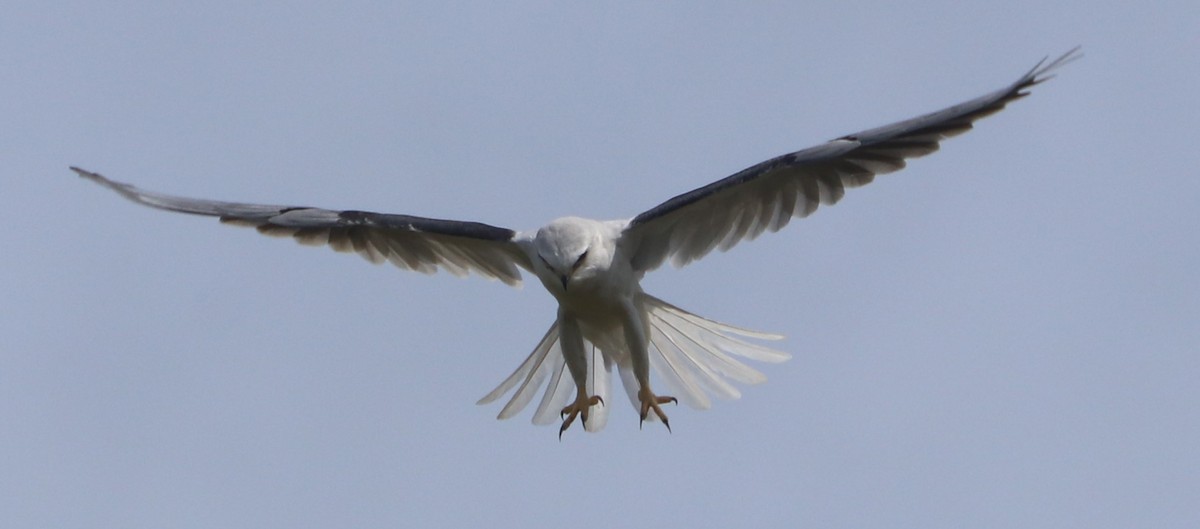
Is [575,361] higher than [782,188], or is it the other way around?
[782,188]

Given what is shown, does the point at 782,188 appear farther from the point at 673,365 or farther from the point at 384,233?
the point at 384,233

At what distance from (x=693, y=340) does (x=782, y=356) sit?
498 millimetres

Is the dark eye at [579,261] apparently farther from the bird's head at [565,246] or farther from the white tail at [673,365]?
the white tail at [673,365]

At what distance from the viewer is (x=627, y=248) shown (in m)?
10.0

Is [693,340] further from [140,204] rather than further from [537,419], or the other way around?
[140,204]

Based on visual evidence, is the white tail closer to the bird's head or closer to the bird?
the bird

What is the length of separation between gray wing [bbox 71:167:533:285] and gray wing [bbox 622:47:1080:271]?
77 cm

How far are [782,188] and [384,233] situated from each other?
7.59 ft

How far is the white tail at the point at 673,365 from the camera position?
34.7 feet

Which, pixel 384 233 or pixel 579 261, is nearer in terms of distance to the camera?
pixel 579 261

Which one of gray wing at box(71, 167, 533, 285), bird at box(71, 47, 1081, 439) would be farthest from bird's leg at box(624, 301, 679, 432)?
gray wing at box(71, 167, 533, 285)

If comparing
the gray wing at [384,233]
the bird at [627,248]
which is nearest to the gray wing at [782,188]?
the bird at [627,248]

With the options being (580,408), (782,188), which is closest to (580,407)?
(580,408)

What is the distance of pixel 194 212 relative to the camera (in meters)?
10.4
